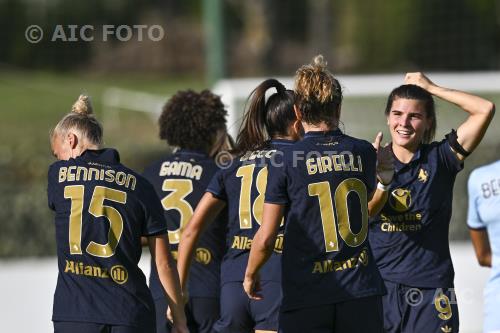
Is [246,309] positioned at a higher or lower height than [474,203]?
lower

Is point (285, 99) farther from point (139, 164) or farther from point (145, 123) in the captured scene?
point (145, 123)

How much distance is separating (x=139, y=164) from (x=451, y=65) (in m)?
6.68

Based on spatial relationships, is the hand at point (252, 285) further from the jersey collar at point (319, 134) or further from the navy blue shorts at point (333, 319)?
the jersey collar at point (319, 134)

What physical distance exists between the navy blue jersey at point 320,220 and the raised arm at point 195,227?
0.84 meters

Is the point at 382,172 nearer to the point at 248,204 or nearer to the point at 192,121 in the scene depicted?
the point at 248,204

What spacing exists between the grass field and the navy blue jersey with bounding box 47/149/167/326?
1.14 metres

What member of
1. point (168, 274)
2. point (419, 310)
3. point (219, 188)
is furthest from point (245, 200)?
point (419, 310)

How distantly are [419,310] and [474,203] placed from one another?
0.82 m

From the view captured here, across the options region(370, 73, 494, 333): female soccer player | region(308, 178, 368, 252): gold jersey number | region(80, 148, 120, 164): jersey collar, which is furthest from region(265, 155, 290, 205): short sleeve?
region(370, 73, 494, 333): female soccer player

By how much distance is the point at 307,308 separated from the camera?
4512mm

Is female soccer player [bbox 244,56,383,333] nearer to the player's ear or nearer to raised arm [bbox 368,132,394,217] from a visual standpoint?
raised arm [bbox 368,132,394,217]

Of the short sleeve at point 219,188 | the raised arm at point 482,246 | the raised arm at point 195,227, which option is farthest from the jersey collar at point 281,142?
the raised arm at point 482,246

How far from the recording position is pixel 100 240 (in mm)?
4617

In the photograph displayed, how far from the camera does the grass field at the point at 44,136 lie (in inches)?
404
